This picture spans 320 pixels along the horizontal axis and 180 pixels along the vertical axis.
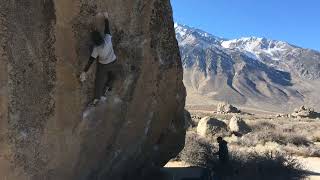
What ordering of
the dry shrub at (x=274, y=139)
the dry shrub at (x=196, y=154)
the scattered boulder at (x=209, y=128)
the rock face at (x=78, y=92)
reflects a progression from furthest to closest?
the scattered boulder at (x=209, y=128)
the dry shrub at (x=274, y=139)
the dry shrub at (x=196, y=154)
the rock face at (x=78, y=92)

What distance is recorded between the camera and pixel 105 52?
11.9 m

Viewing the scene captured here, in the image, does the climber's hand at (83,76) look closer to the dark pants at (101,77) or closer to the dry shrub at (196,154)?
the dark pants at (101,77)

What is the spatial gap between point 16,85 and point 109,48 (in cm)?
240

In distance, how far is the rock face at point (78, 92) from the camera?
10.1 meters

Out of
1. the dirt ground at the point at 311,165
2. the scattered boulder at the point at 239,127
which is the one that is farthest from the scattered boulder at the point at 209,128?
the dirt ground at the point at 311,165

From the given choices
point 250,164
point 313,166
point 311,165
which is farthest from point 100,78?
point 311,165

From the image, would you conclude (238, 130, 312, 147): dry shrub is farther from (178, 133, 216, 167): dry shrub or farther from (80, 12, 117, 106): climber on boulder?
(80, 12, 117, 106): climber on boulder

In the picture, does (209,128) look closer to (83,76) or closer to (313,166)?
(313,166)

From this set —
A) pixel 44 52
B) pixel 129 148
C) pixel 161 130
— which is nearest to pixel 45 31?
pixel 44 52

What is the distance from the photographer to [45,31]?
1072 cm

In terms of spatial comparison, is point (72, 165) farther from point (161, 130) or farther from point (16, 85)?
point (161, 130)

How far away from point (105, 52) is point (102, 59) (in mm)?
160

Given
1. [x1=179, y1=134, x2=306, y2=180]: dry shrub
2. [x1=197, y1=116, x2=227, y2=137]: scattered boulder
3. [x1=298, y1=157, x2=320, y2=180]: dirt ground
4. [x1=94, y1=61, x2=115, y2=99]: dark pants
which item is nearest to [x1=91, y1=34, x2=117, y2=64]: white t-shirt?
[x1=94, y1=61, x2=115, y2=99]: dark pants

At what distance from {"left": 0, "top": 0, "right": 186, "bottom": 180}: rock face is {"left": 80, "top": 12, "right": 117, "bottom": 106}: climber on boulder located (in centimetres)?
13
